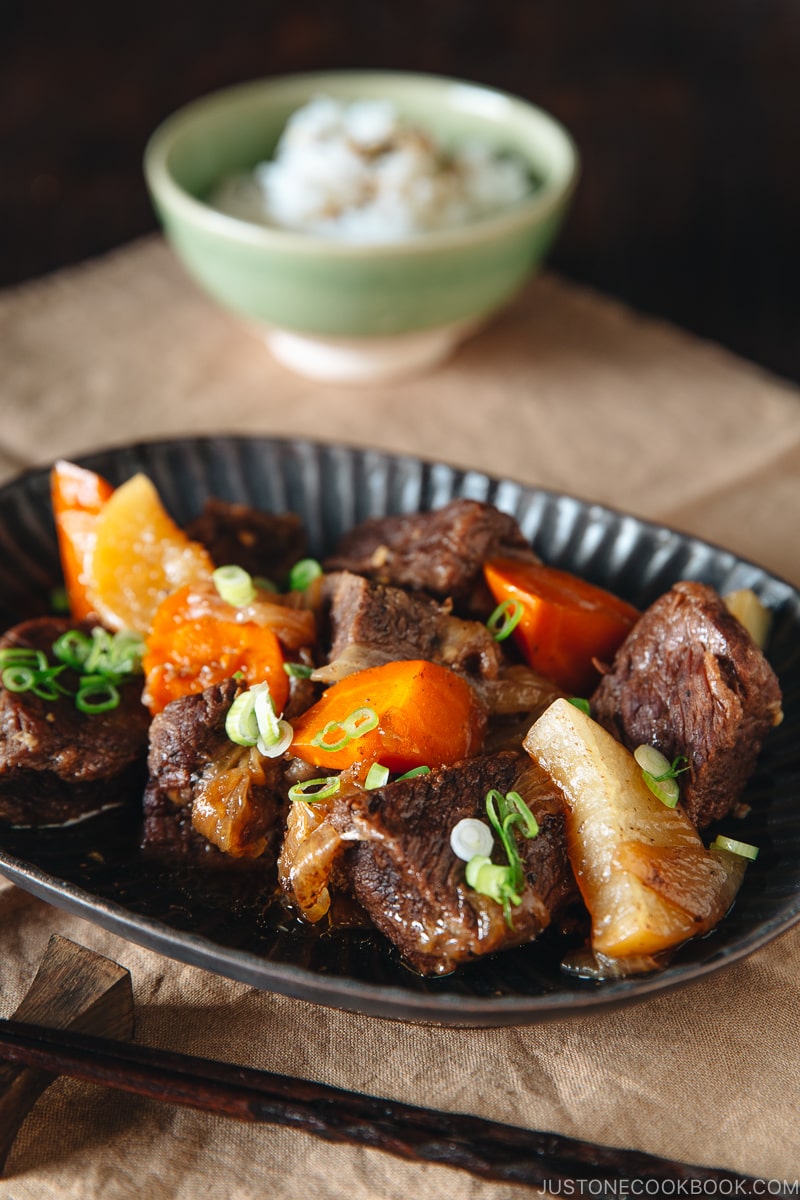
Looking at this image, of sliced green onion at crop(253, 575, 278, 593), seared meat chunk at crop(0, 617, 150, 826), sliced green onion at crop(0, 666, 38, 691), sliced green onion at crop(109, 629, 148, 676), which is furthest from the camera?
sliced green onion at crop(253, 575, 278, 593)

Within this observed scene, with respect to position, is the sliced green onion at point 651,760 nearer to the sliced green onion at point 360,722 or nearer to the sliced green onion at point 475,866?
the sliced green onion at point 475,866

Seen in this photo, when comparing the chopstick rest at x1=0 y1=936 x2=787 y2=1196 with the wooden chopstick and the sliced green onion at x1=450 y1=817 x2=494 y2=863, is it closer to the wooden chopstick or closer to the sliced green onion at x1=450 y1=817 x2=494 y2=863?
the wooden chopstick

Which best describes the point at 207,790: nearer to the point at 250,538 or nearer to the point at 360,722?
the point at 360,722

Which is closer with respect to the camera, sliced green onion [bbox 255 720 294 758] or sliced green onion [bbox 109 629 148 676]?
sliced green onion [bbox 255 720 294 758]

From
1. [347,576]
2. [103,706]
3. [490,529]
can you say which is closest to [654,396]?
[490,529]

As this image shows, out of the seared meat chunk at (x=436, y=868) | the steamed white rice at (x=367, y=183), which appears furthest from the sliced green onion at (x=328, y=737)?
the steamed white rice at (x=367, y=183)

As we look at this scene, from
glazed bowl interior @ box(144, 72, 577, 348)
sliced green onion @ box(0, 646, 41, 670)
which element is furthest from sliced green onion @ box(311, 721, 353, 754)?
glazed bowl interior @ box(144, 72, 577, 348)
